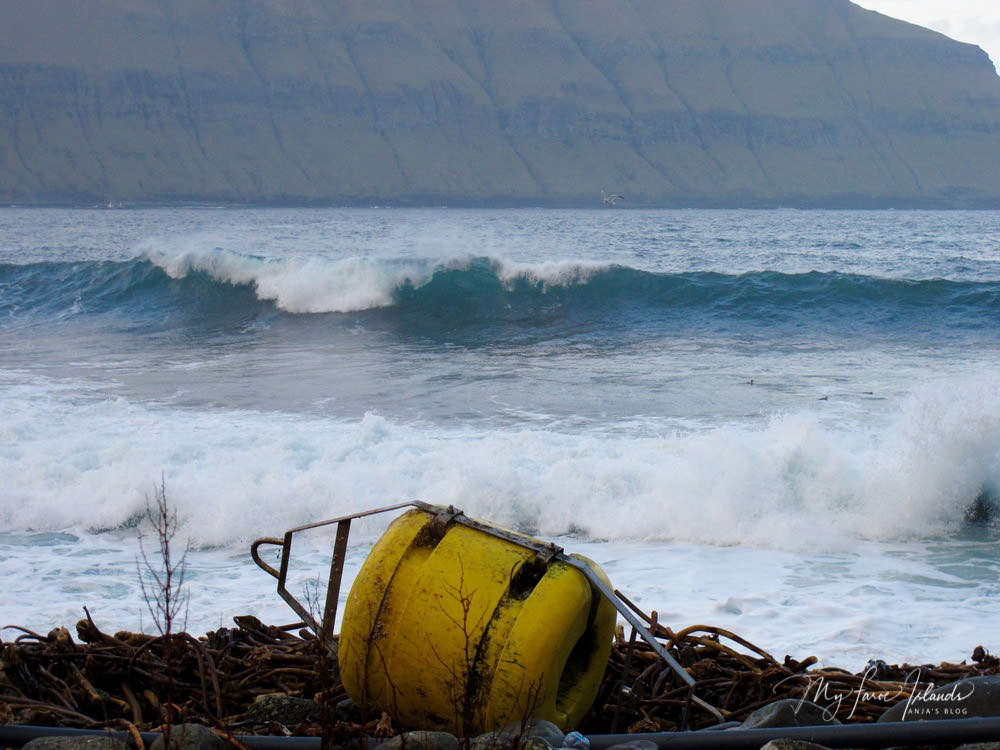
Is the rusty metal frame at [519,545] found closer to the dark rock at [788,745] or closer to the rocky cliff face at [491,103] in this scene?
the dark rock at [788,745]

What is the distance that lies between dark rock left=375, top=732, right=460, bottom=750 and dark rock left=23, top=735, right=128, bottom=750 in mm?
623

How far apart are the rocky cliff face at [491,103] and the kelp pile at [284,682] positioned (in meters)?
120

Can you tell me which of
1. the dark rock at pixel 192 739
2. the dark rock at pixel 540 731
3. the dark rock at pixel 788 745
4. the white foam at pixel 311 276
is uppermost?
the white foam at pixel 311 276

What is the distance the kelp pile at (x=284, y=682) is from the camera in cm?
296

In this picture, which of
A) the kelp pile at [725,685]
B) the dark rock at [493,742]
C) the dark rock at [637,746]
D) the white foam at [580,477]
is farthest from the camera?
the white foam at [580,477]

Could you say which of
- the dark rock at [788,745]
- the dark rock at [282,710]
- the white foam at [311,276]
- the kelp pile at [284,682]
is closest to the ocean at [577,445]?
the white foam at [311,276]

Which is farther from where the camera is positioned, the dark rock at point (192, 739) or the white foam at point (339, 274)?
the white foam at point (339, 274)

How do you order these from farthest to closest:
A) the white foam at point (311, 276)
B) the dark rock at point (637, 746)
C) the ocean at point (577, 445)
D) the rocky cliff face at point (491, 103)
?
the rocky cliff face at point (491, 103), the white foam at point (311, 276), the ocean at point (577, 445), the dark rock at point (637, 746)

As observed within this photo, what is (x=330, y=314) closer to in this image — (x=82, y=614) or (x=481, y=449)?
(x=481, y=449)

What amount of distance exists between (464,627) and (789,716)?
0.93m

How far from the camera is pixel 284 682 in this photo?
332 centimetres

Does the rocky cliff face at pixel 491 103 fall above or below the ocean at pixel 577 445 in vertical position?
above

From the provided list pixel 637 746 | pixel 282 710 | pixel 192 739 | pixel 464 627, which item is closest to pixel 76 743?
pixel 192 739

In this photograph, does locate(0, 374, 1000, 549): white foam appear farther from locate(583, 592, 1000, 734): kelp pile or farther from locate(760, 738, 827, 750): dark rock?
locate(760, 738, 827, 750): dark rock
